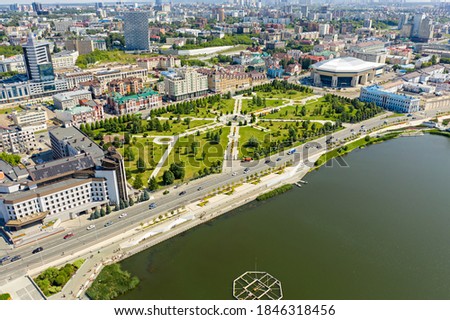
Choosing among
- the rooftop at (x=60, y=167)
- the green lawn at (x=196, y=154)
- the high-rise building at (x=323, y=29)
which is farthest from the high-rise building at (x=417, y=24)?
the rooftop at (x=60, y=167)

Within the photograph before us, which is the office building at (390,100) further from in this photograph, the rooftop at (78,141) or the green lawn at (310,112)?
the rooftop at (78,141)

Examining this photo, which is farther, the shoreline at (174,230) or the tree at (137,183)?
the tree at (137,183)

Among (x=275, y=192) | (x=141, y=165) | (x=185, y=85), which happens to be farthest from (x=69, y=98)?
(x=275, y=192)

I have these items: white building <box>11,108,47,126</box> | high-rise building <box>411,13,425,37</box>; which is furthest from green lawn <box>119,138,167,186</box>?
high-rise building <box>411,13,425,37</box>

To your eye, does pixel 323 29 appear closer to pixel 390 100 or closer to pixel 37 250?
pixel 390 100

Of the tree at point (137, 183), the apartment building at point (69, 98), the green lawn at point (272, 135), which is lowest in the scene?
the green lawn at point (272, 135)

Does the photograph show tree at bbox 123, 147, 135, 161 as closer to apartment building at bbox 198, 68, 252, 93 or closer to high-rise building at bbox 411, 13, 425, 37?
apartment building at bbox 198, 68, 252, 93

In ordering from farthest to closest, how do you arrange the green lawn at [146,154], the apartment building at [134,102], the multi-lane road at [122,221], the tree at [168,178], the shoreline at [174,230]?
the apartment building at [134,102] < the green lawn at [146,154] < the tree at [168,178] < the multi-lane road at [122,221] < the shoreline at [174,230]

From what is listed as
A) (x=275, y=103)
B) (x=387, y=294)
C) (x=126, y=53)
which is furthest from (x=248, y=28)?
(x=387, y=294)
